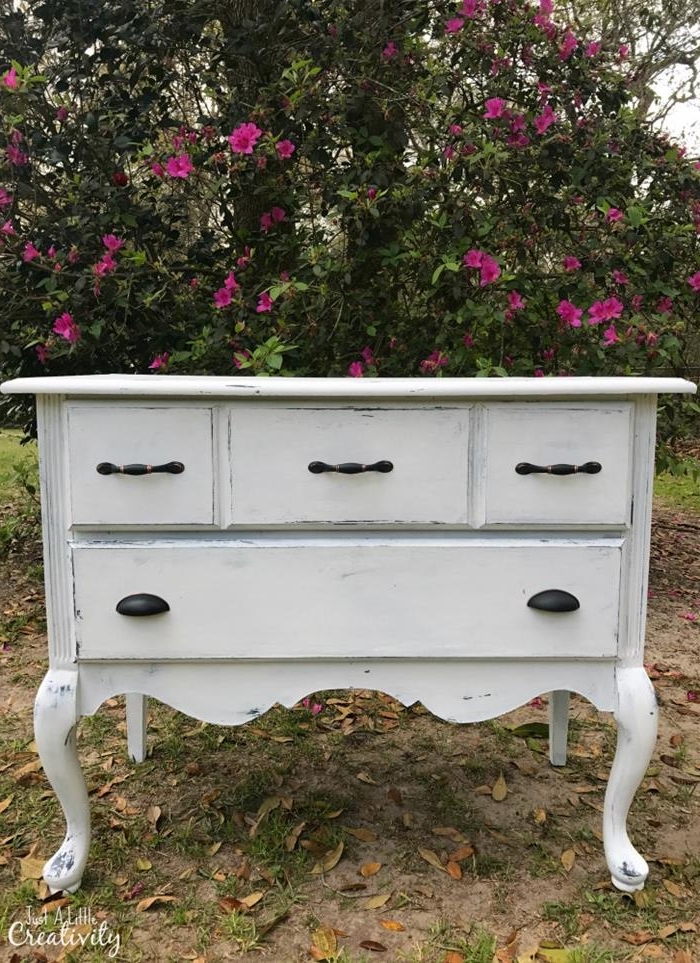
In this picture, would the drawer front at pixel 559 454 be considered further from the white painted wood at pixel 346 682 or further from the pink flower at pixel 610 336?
the pink flower at pixel 610 336

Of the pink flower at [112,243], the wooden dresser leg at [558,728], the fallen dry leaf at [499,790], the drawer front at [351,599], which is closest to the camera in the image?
the drawer front at [351,599]

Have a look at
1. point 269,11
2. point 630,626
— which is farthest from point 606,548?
point 269,11

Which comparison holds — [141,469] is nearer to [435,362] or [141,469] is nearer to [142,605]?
[142,605]

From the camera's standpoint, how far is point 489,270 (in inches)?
97.9

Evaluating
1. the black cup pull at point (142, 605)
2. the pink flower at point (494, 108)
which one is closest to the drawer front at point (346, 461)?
the black cup pull at point (142, 605)

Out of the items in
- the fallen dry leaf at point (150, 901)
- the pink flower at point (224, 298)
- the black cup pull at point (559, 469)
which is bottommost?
the fallen dry leaf at point (150, 901)

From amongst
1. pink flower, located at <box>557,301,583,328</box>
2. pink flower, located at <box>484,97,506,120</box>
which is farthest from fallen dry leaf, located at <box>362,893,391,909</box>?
pink flower, located at <box>484,97,506,120</box>

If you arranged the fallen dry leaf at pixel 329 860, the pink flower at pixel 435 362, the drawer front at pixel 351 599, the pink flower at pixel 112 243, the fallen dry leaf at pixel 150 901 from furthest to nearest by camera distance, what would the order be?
the pink flower at pixel 435 362, the pink flower at pixel 112 243, the fallen dry leaf at pixel 329 860, the fallen dry leaf at pixel 150 901, the drawer front at pixel 351 599

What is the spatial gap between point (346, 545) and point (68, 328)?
61.6 inches

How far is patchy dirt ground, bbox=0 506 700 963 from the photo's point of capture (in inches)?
63.0

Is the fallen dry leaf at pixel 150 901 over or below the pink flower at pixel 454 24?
below

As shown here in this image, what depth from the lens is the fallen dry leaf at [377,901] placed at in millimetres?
1691

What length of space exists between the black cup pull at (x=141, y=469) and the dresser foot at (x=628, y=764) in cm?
100

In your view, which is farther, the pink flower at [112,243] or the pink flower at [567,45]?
the pink flower at [567,45]
